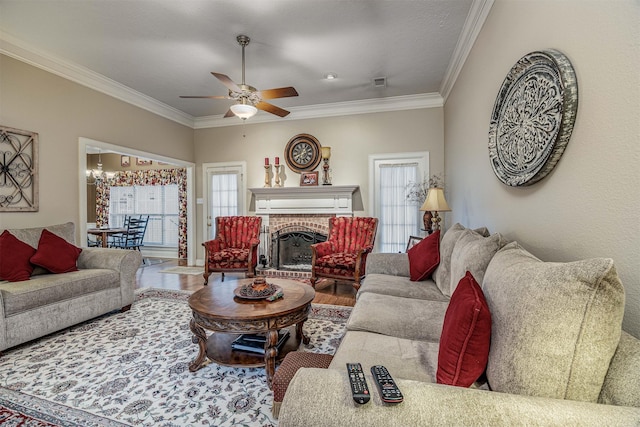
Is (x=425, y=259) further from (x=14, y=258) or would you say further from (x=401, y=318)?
(x=14, y=258)

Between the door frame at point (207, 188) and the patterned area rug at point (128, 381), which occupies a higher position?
the door frame at point (207, 188)

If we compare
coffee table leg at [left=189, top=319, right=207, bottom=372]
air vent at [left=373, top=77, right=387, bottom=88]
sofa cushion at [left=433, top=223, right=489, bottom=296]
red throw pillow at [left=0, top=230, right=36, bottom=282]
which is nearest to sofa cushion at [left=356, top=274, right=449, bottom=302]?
sofa cushion at [left=433, top=223, right=489, bottom=296]

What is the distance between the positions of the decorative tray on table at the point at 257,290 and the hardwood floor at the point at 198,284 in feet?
4.06

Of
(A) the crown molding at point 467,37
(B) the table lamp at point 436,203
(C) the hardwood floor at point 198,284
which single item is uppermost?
(A) the crown molding at point 467,37

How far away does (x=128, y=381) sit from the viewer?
6.38 feet

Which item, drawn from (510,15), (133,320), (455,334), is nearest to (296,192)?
(133,320)

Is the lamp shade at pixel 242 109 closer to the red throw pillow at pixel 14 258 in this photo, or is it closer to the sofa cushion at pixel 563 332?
the red throw pillow at pixel 14 258

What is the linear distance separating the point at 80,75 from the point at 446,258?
4.71 m

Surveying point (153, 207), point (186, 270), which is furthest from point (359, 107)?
point (153, 207)

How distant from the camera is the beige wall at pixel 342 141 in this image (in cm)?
465

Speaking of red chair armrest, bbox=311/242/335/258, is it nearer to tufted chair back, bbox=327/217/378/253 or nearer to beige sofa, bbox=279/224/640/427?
tufted chair back, bbox=327/217/378/253

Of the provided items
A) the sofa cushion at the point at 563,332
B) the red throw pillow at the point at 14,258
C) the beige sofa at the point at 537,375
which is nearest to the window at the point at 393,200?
the beige sofa at the point at 537,375

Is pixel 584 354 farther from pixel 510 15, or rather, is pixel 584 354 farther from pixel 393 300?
pixel 510 15

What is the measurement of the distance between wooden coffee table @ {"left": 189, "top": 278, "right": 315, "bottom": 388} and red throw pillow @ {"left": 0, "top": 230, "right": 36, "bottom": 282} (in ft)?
5.80
